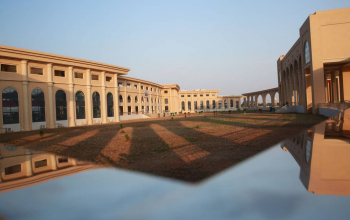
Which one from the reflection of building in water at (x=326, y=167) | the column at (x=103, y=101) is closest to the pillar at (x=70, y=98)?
the column at (x=103, y=101)

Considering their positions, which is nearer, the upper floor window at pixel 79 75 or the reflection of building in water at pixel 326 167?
the reflection of building in water at pixel 326 167

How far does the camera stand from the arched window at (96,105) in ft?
107

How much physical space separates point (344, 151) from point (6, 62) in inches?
1227

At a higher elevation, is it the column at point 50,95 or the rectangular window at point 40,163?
the column at point 50,95

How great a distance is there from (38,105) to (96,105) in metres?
8.40

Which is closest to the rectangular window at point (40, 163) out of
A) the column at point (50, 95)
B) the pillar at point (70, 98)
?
the column at point (50, 95)

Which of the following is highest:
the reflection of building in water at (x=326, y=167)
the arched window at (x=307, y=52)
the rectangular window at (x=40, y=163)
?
the arched window at (x=307, y=52)

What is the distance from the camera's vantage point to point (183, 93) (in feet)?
258

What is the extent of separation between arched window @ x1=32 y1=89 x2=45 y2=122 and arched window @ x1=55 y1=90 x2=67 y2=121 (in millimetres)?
1731

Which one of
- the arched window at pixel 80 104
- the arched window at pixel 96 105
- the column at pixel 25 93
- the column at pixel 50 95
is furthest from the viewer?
the arched window at pixel 96 105

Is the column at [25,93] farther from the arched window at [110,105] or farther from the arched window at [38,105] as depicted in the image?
the arched window at [110,105]

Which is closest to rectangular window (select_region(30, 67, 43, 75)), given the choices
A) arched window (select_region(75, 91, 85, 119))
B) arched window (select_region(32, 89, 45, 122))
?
arched window (select_region(32, 89, 45, 122))

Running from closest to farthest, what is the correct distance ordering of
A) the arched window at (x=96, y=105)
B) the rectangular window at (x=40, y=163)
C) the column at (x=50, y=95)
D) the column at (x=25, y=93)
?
1. the rectangular window at (x=40, y=163)
2. the column at (x=25, y=93)
3. the column at (x=50, y=95)
4. the arched window at (x=96, y=105)

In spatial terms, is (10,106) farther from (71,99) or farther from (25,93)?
(71,99)
